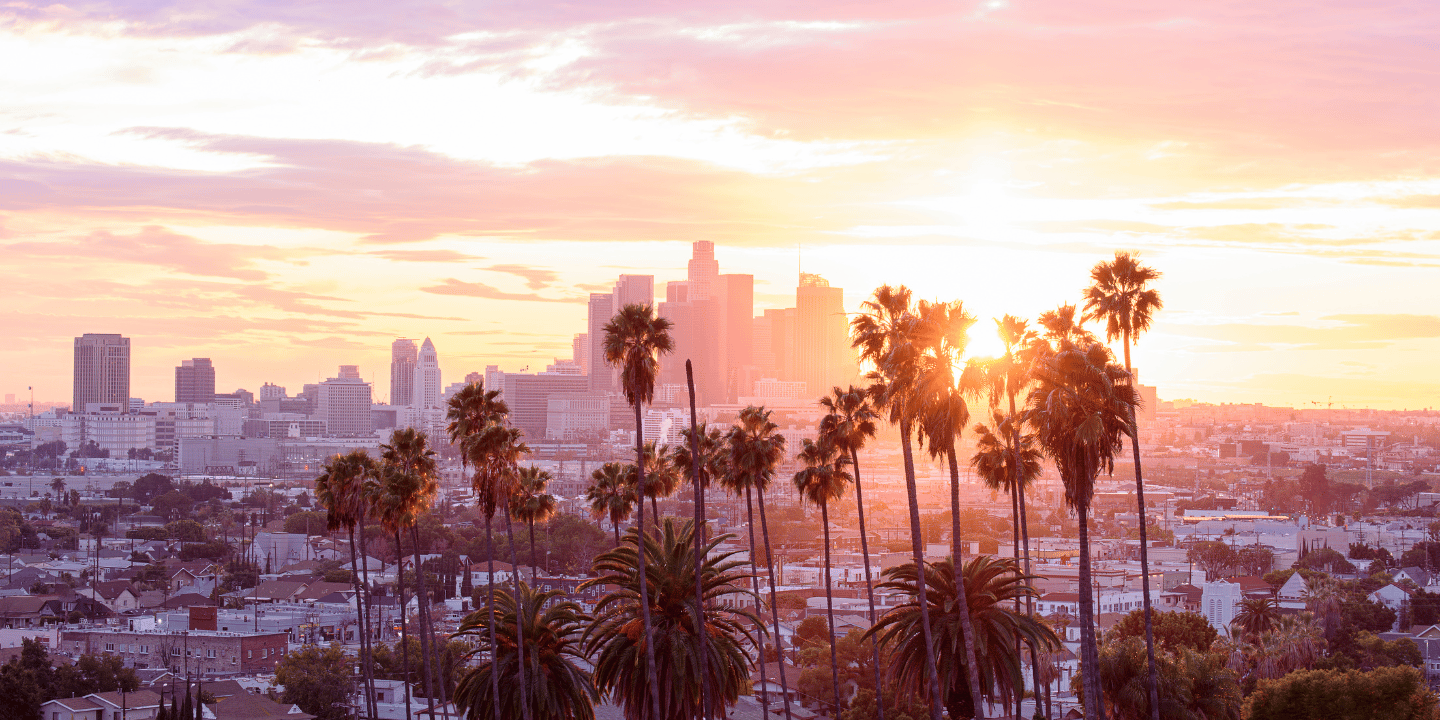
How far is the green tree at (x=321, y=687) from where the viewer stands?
71.5 metres

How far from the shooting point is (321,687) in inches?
2859

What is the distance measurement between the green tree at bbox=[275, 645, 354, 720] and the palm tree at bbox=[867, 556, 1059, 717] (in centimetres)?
4046

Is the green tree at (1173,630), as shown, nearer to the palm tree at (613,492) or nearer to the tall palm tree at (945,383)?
the palm tree at (613,492)

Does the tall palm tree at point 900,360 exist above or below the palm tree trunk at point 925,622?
above

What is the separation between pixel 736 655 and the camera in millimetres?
39781

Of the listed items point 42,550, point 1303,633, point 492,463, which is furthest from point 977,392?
point 42,550

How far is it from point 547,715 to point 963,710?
12882 millimetres

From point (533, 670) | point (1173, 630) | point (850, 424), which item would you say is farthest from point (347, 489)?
point (1173, 630)

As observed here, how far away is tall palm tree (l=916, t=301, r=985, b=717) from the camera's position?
34.9 metres

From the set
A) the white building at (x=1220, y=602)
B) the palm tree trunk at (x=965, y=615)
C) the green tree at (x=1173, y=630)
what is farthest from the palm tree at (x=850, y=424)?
the white building at (x=1220, y=602)

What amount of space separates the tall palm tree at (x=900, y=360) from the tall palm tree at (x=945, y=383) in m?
0.24

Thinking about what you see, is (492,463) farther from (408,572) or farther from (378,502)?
(408,572)

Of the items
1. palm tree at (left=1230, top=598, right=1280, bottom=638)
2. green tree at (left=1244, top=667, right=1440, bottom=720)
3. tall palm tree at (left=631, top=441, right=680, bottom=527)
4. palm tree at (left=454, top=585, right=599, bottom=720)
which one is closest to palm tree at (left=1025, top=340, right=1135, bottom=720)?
green tree at (left=1244, top=667, right=1440, bottom=720)

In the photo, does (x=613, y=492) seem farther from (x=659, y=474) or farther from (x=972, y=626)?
(x=972, y=626)
